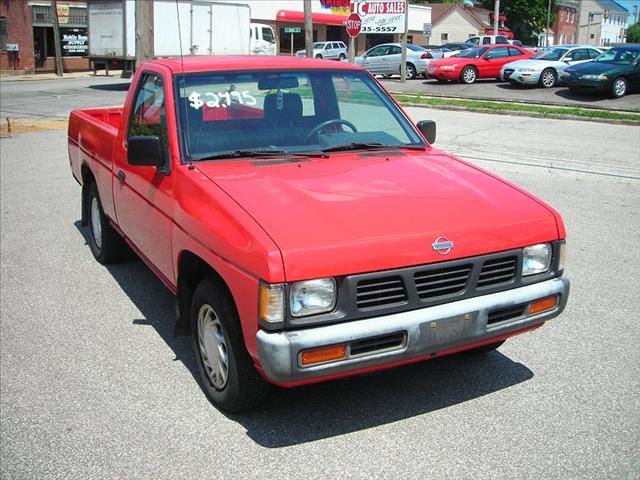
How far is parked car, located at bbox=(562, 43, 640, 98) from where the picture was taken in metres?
21.5

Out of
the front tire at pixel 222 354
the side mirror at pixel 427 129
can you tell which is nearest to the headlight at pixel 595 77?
the side mirror at pixel 427 129

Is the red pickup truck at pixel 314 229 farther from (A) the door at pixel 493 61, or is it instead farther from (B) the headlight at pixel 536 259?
(A) the door at pixel 493 61

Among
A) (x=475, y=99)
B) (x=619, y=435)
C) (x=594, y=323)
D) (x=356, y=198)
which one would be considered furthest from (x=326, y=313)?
(x=475, y=99)

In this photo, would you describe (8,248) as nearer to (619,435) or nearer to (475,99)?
(619,435)

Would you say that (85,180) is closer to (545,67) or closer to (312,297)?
(312,297)

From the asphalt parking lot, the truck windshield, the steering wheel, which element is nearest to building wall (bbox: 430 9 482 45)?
the asphalt parking lot

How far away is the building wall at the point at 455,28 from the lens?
7550cm

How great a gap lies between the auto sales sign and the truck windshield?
2709 centimetres

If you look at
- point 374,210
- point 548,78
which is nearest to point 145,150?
point 374,210

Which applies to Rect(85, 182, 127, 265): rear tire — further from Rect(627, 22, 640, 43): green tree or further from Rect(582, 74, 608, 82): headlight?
Rect(627, 22, 640, 43): green tree

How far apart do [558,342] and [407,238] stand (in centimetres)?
199

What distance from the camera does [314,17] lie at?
55.5 m

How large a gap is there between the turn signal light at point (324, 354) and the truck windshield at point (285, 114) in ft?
5.32

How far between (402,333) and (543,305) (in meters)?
0.94
